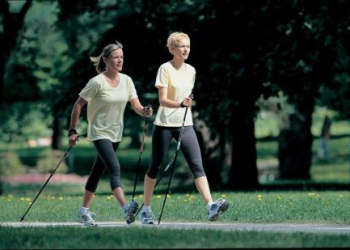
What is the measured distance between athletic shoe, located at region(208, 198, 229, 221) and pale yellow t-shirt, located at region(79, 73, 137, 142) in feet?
4.53

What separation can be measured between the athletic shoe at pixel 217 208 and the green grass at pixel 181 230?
976 millimetres

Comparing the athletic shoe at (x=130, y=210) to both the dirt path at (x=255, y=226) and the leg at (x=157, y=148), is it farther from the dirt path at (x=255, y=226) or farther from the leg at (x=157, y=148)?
the leg at (x=157, y=148)

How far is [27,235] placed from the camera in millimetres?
10547

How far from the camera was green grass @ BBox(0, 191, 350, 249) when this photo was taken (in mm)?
9633

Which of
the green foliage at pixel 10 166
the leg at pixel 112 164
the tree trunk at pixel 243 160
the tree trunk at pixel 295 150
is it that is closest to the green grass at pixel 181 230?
the leg at pixel 112 164

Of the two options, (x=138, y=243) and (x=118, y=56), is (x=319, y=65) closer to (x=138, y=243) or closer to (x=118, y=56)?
(x=118, y=56)

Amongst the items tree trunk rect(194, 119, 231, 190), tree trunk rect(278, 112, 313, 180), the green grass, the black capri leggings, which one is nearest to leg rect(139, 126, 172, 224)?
the black capri leggings

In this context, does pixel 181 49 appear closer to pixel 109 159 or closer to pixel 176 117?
pixel 176 117

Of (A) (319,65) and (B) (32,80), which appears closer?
(A) (319,65)

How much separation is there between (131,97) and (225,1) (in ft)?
43.0

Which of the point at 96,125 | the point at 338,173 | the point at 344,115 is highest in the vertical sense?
the point at 96,125

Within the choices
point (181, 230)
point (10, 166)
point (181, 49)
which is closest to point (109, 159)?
point (181, 49)

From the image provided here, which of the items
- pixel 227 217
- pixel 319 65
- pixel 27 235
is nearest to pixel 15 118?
pixel 319 65

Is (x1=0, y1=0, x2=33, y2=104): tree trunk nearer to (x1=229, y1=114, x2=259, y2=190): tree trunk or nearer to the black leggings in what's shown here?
(x1=229, y1=114, x2=259, y2=190): tree trunk
